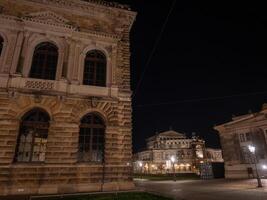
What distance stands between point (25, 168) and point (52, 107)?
4.10 metres

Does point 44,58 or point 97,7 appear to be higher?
point 97,7

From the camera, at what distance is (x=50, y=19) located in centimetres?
Result: 1697

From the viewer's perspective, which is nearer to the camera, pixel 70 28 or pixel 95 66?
pixel 70 28

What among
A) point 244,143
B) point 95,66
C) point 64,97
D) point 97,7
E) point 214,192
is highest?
point 97,7

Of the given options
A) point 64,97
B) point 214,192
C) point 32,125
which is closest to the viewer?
point 32,125

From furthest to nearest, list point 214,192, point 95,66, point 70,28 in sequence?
1. point 95,66
2. point 70,28
3. point 214,192

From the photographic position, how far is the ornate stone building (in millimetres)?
13719

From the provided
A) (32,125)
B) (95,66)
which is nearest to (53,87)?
(32,125)

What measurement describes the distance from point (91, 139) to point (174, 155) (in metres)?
89.2

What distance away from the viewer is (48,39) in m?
16.7

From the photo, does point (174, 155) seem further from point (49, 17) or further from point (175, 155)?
point (49, 17)

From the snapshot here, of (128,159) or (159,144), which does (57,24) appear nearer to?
(128,159)

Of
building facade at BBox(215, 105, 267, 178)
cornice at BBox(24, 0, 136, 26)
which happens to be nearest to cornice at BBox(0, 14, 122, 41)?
cornice at BBox(24, 0, 136, 26)

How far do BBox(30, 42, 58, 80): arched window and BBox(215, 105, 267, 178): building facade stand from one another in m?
32.7
